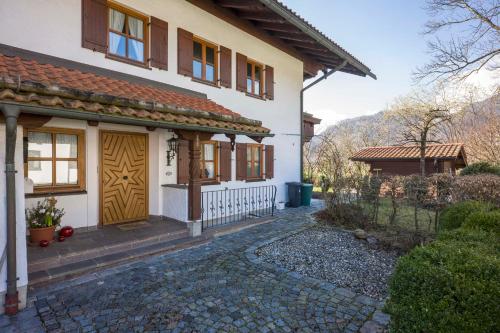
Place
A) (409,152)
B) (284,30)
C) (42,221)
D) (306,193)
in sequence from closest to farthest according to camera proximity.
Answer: (42,221)
(284,30)
(306,193)
(409,152)

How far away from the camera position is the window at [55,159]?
18.0 feet

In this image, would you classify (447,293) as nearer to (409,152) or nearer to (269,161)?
Answer: (269,161)

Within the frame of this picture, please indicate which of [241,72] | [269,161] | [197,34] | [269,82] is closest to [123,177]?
[197,34]

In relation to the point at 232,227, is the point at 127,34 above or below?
above

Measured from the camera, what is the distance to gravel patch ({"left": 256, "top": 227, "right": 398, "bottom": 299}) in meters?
4.34

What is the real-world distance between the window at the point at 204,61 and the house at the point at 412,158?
37.1 ft

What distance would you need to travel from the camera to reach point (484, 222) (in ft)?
13.0

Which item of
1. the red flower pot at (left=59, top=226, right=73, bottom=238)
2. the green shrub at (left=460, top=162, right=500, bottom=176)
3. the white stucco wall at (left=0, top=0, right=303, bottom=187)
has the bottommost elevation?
the red flower pot at (left=59, top=226, right=73, bottom=238)

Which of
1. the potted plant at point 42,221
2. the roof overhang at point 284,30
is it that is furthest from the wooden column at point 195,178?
the roof overhang at point 284,30

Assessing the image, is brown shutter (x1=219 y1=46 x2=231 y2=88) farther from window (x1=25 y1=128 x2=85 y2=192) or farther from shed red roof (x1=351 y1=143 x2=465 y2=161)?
shed red roof (x1=351 y1=143 x2=465 y2=161)

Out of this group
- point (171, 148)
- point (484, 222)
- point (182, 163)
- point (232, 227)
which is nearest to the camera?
point (484, 222)

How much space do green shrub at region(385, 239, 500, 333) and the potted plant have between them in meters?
5.51

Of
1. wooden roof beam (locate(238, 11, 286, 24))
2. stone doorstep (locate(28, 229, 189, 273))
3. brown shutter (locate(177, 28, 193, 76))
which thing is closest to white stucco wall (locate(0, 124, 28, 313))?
stone doorstep (locate(28, 229, 189, 273))

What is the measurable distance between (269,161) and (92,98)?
6706 mm
